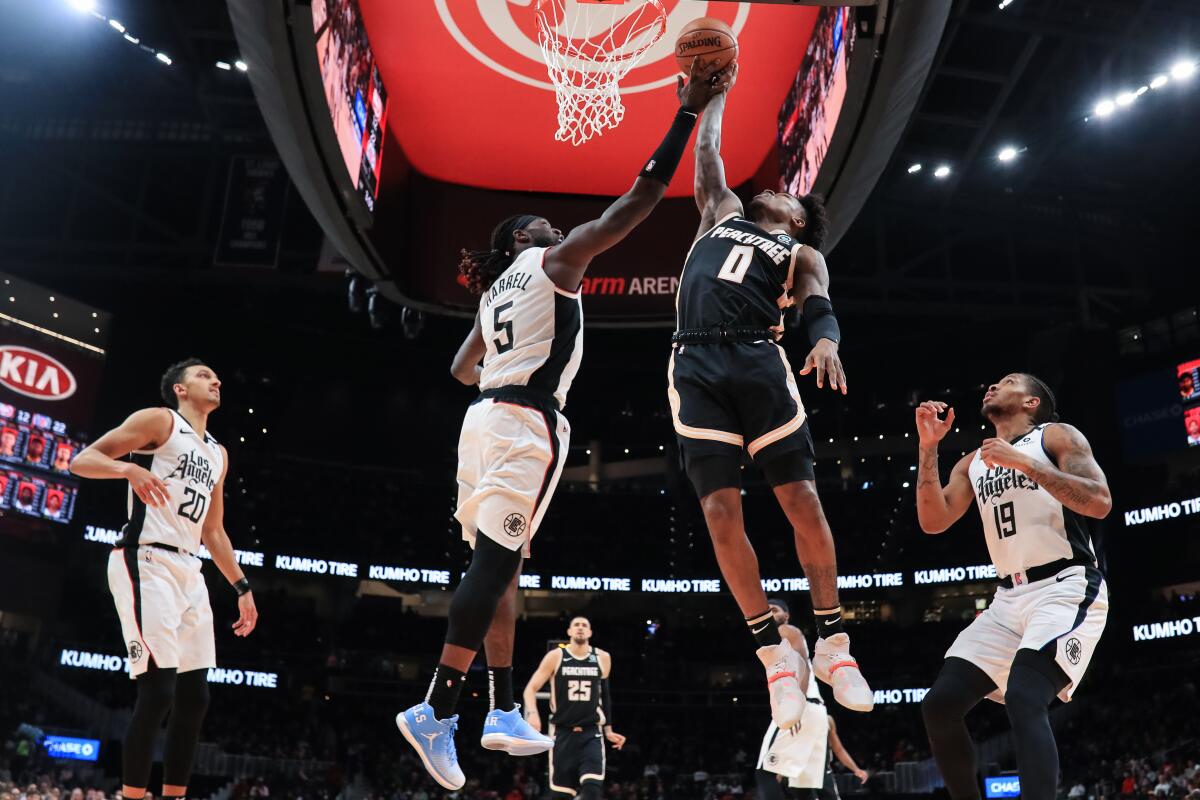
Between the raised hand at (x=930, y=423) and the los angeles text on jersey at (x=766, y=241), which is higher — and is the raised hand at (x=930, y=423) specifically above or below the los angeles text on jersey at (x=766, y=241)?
below

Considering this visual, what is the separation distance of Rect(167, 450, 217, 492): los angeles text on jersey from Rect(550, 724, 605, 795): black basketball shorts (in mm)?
6086

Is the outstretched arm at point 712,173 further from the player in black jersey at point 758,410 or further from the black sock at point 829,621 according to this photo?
the black sock at point 829,621

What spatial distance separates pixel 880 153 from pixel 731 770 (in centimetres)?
2065

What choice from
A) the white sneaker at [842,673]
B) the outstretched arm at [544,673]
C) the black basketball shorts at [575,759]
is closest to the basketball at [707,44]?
the white sneaker at [842,673]

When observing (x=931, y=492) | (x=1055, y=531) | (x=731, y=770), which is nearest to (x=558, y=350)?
(x=931, y=492)

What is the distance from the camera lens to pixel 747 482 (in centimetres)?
3012

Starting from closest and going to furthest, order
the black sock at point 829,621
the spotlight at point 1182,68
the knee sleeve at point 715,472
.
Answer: the black sock at point 829,621
the knee sleeve at point 715,472
the spotlight at point 1182,68

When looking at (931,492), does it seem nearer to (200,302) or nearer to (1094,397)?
(1094,397)

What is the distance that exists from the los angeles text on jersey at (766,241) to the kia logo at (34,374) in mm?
21951

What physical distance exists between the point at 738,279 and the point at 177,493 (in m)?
3.34

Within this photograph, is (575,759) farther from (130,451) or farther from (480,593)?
(480,593)

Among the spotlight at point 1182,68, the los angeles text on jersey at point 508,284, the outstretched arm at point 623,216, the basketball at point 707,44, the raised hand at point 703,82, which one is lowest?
the los angeles text on jersey at point 508,284

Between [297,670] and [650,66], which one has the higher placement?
[650,66]

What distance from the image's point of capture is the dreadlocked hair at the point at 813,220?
5.27 m
